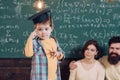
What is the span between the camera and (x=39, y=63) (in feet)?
13.4

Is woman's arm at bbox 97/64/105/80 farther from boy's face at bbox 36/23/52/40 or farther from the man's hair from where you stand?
boy's face at bbox 36/23/52/40

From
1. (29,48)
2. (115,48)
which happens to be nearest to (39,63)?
(29,48)

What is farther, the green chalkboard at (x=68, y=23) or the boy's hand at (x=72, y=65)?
the green chalkboard at (x=68, y=23)

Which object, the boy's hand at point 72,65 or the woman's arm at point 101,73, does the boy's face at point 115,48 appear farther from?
the boy's hand at point 72,65

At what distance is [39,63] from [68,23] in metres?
0.55

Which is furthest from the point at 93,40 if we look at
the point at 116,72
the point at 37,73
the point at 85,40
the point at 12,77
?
the point at 12,77

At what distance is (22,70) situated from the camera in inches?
166

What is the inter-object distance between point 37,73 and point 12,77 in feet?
1.04

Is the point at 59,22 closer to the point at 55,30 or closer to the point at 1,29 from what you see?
the point at 55,30

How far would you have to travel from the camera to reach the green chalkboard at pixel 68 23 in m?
4.19

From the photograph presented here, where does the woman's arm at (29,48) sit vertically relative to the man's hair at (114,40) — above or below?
below

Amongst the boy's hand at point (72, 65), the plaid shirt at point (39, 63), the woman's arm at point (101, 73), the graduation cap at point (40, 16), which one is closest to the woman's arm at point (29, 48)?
the plaid shirt at point (39, 63)

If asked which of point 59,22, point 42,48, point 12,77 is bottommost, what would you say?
point 12,77

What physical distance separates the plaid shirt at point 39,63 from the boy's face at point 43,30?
3.1 inches
